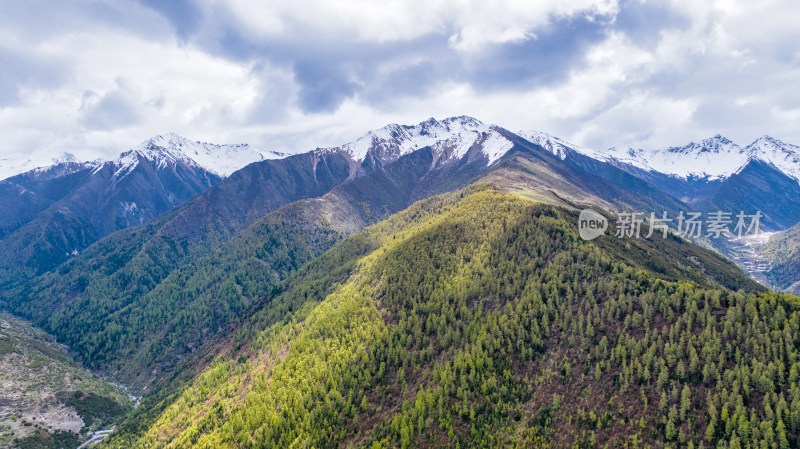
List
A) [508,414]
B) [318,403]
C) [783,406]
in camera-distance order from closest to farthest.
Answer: [783,406] → [508,414] → [318,403]

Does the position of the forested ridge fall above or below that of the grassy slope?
above

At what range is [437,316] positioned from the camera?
154 m

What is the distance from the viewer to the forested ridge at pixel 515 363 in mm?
82812

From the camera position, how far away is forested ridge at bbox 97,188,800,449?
272 feet

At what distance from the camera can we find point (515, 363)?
384ft

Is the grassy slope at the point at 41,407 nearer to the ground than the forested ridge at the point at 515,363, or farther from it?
nearer to the ground

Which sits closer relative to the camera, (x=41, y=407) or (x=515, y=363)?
(x=515, y=363)

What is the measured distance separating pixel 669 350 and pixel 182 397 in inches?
7662

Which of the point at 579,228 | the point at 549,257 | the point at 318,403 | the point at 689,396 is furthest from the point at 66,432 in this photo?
the point at 579,228

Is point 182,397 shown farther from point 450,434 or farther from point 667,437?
point 667,437

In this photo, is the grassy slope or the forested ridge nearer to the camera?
the forested ridge

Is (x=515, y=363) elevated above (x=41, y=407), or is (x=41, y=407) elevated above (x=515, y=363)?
(x=515, y=363)

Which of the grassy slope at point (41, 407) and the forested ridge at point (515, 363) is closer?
the forested ridge at point (515, 363)

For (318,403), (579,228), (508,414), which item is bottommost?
(318,403)
